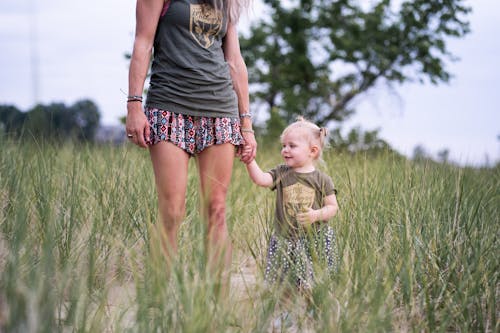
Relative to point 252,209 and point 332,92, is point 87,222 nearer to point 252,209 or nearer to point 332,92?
point 252,209

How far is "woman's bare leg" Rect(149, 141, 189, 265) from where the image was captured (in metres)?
2.49

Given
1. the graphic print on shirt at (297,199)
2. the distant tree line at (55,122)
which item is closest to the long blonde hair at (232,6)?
the graphic print on shirt at (297,199)

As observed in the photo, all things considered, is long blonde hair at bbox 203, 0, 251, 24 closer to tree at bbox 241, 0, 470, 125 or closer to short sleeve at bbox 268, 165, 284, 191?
short sleeve at bbox 268, 165, 284, 191

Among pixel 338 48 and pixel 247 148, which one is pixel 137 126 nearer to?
pixel 247 148

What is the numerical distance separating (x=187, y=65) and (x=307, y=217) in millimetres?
888

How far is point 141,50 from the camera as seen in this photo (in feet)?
8.18

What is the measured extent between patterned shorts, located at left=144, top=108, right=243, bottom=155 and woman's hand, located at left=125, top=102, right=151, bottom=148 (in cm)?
4

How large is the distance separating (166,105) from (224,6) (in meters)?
0.55

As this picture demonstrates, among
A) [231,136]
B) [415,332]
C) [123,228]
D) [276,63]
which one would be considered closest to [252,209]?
[123,228]

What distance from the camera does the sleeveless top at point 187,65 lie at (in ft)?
8.19

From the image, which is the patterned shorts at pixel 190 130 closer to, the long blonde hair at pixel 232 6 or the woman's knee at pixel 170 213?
the woman's knee at pixel 170 213

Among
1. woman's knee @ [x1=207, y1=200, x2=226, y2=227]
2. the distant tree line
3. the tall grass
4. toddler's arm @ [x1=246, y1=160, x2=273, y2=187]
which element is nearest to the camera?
the tall grass

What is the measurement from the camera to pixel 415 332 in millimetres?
2121

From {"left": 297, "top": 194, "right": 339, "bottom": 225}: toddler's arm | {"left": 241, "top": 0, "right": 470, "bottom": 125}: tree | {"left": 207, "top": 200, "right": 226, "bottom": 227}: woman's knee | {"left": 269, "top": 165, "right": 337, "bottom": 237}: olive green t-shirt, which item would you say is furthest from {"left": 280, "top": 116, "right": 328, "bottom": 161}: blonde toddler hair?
{"left": 241, "top": 0, "right": 470, "bottom": 125}: tree
